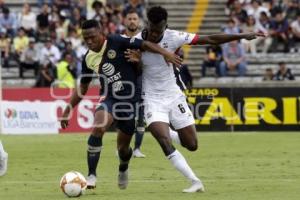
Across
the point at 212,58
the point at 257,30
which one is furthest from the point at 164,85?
the point at 257,30

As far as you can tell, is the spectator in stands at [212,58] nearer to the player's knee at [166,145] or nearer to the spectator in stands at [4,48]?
the spectator in stands at [4,48]

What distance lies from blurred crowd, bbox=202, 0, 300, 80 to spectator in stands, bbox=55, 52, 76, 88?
14.9 feet

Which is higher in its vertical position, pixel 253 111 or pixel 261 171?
pixel 261 171

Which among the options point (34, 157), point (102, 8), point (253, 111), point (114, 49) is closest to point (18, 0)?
point (102, 8)

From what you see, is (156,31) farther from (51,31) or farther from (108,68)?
(51,31)

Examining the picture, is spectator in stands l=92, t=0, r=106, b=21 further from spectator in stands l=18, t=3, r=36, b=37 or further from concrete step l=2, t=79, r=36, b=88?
concrete step l=2, t=79, r=36, b=88

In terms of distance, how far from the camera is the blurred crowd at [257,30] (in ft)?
102

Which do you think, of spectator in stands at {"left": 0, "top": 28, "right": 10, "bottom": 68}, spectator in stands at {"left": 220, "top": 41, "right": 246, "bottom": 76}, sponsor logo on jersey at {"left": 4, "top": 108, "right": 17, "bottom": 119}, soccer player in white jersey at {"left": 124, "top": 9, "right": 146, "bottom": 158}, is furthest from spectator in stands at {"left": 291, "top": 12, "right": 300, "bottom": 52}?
soccer player in white jersey at {"left": 124, "top": 9, "right": 146, "bottom": 158}

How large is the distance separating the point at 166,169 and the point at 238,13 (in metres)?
17.9

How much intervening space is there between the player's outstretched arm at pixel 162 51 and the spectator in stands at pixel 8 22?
2163 centimetres

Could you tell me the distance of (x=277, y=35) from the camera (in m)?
32.5

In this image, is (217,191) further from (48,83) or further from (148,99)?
(48,83)

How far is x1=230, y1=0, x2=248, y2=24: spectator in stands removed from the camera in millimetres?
32875

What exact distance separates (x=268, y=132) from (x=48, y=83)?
25.5 ft
